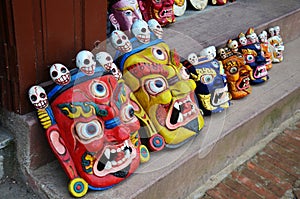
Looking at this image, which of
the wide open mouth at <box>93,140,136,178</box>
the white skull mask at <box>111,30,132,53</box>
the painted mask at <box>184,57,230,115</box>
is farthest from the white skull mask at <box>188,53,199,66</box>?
the wide open mouth at <box>93,140,136,178</box>

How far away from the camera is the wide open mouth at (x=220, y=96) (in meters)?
2.81

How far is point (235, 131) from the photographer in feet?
9.17

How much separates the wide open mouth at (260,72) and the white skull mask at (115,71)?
1.24 m

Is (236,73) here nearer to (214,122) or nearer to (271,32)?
(214,122)

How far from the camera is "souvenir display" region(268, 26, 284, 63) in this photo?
364 centimetres

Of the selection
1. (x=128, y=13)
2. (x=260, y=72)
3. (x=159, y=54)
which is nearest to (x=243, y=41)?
(x=260, y=72)

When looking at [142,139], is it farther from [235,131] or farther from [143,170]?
[235,131]

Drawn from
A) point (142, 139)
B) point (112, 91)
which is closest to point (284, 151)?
point (142, 139)

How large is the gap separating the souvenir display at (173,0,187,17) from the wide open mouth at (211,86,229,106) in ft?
3.24

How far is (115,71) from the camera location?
2.34 m

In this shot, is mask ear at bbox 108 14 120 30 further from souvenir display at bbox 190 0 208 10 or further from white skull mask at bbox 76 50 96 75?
souvenir display at bbox 190 0 208 10

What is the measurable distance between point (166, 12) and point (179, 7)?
32cm

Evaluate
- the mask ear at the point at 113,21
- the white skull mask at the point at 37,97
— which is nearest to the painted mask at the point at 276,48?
the mask ear at the point at 113,21

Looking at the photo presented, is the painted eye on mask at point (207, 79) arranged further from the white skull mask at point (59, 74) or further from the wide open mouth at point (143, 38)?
the white skull mask at point (59, 74)
